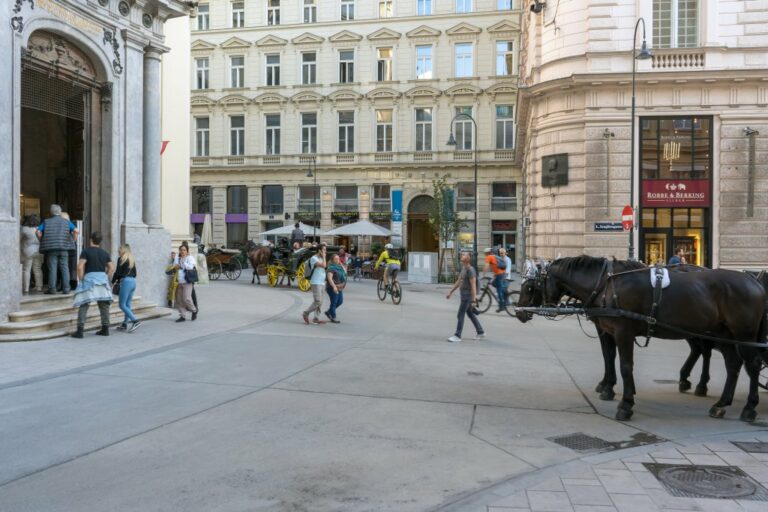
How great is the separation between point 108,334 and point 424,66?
124 feet

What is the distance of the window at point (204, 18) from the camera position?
161ft

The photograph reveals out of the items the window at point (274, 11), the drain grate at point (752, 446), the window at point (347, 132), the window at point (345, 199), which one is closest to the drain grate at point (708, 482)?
the drain grate at point (752, 446)

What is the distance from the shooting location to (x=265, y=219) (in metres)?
47.4

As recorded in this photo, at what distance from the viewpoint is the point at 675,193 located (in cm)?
2414

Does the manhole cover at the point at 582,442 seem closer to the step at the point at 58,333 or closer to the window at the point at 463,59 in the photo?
the step at the point at 58,333

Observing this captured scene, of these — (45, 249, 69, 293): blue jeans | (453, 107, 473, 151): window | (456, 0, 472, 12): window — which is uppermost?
(456, 0, 472, 12): window

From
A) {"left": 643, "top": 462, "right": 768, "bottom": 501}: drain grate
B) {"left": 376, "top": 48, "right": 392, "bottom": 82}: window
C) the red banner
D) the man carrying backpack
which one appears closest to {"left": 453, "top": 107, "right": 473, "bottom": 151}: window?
{"left": 376, "top": 48, "right": 392, "bottom": 82}: window

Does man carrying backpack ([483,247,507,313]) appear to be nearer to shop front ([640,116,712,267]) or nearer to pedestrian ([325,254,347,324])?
pedestrian ([325,254,347,324])

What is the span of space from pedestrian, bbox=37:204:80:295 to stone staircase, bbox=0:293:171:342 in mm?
447

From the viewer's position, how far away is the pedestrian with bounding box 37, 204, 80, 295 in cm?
1237

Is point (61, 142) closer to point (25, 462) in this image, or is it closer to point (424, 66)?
point (25, 462)

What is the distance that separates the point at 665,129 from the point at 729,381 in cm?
1934

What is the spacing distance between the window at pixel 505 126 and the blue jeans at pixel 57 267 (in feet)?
116

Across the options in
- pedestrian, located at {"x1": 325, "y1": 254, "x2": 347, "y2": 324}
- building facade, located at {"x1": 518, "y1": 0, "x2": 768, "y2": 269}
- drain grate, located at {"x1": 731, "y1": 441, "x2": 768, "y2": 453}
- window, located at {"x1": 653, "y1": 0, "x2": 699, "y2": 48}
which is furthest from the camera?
window, located at {"x1": 653, "y1": 0, "x2": 699, "y2": 48}
